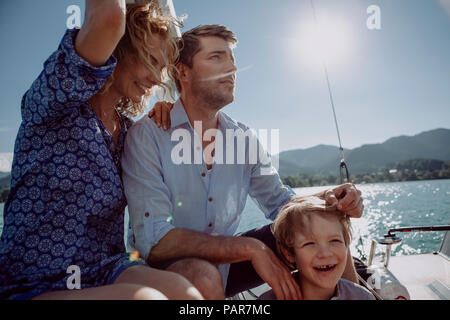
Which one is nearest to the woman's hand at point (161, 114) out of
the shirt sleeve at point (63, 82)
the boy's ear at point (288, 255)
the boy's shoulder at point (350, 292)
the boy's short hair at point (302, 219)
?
the shirt sleeve at point (63, 82)

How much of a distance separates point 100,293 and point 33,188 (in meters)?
0.68

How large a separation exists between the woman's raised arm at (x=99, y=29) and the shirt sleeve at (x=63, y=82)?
1.7 inches

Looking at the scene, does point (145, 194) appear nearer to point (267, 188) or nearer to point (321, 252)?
point (321, 252)

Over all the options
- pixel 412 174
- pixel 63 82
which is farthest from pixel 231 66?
pixel 412 174

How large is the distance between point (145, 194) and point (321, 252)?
3.51 feet

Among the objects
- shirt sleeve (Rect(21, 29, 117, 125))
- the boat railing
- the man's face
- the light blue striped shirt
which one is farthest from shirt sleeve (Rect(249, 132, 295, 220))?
shirt sleeve (Rect(21, 29, 117, 125))

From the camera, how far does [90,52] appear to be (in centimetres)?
130

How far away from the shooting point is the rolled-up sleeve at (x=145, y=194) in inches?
67.8

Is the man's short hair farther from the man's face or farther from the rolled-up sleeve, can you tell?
the rolled-up sleeve

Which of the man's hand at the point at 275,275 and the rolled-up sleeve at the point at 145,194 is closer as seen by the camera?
the man's hand at the point at 275,275

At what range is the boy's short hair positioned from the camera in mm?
1743

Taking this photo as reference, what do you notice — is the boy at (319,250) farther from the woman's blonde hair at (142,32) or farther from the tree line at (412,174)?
the tree line at (412,174)

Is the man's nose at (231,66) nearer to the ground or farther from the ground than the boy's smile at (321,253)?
farther from the ground

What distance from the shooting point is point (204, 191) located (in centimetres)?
215
